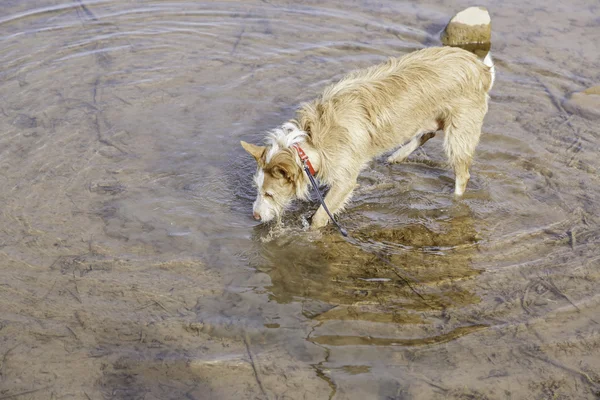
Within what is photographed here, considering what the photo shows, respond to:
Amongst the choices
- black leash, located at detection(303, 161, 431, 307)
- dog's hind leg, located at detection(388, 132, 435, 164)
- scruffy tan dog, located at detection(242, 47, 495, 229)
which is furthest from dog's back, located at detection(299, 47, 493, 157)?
dog's hind leg, located at detection(388, 132, 435, 164)

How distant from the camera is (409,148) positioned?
671 cm

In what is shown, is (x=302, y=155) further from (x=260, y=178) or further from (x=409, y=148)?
(x=409, y=148)

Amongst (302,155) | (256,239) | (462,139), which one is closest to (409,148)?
(462,139)

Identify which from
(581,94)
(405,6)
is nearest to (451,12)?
(405,6)

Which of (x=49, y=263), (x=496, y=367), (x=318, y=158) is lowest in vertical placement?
(x=496, y=367)

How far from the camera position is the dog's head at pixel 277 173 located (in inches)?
207

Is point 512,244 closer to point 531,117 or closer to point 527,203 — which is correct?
point 527,203

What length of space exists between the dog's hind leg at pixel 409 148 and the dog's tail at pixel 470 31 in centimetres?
313

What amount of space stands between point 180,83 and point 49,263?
12.1 ft

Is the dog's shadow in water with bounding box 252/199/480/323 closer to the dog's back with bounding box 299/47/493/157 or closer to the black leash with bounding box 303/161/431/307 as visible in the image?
the black leash with bounding box 303/161/431/307

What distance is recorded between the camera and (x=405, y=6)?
10.2m

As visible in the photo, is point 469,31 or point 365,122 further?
point 469,31

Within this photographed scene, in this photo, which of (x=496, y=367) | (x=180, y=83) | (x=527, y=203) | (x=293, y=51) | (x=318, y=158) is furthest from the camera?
(x=293, y=51)

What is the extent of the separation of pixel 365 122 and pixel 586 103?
149 inches
